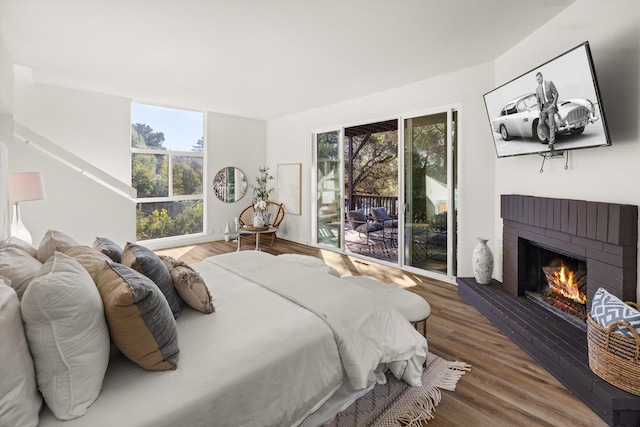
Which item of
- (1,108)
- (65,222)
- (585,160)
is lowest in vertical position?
(65,222)

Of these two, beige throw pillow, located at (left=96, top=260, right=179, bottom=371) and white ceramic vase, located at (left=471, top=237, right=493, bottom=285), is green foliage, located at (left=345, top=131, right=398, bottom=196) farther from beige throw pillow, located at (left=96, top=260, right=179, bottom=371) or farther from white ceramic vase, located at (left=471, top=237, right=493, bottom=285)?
beige throw pillow, located at (left=96, top=260, right=179, bottom=371)

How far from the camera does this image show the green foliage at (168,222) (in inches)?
232

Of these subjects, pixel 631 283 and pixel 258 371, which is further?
pixel 631 283

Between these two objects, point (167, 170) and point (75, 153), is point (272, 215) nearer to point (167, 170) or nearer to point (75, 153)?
point (167, 170)

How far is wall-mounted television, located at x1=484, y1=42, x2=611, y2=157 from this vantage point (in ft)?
6.88

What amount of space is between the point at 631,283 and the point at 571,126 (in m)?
1.14

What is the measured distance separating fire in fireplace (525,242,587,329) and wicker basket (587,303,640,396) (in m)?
0.66

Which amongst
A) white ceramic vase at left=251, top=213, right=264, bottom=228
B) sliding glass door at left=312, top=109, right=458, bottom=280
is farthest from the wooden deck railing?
white ceramic vase at left=251, top=213, right=264, bottom=228

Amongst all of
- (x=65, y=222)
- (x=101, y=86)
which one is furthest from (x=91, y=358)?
(x=101, y=86)

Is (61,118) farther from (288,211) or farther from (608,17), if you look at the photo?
(608,17)

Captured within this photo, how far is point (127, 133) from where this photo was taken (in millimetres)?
5363

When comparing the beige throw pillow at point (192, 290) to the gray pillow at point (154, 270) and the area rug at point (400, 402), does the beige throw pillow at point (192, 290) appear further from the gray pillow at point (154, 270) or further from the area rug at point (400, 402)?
the area rug at point (400, 402)

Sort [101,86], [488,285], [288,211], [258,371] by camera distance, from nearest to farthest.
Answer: [258,371] → [488,285] → [101,86] → [288,211]

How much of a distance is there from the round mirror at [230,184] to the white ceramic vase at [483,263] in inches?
201
